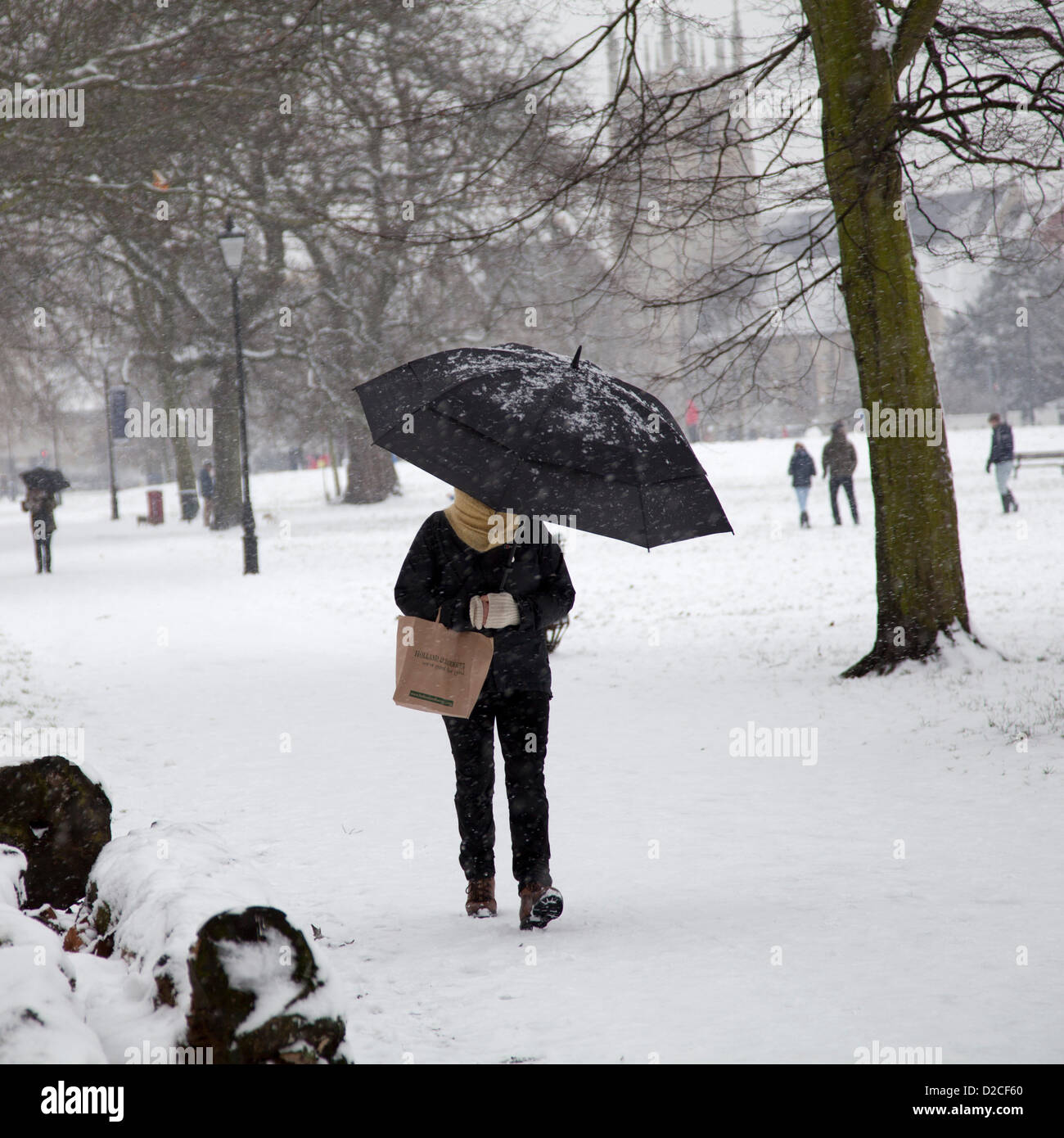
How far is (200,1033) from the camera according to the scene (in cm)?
279

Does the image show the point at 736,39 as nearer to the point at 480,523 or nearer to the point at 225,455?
the point at 480,523

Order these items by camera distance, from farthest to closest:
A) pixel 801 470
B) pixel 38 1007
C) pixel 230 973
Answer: pixel 801 470, pixel 230 973, pixel 38 1007

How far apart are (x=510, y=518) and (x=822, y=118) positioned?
6436 millimetres

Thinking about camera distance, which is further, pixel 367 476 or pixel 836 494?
pixel 367 476

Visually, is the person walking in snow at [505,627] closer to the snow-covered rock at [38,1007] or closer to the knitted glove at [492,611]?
the knitted glove at [492,611]

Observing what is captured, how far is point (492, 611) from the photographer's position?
14.3ft

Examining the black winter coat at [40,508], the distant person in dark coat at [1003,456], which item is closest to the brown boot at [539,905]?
the black winter coat at [40,508]

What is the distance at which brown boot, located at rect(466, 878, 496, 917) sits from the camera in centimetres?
471

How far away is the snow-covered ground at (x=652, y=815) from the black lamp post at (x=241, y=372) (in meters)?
4.25

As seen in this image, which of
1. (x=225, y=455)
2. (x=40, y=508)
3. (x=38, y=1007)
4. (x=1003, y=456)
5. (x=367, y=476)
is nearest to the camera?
(x=38, y=1007)

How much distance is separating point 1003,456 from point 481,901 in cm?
1917

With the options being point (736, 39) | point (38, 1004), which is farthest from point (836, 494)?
point (38, 1004)

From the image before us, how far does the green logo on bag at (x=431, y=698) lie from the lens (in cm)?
435

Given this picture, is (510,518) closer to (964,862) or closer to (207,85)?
(964,862)
